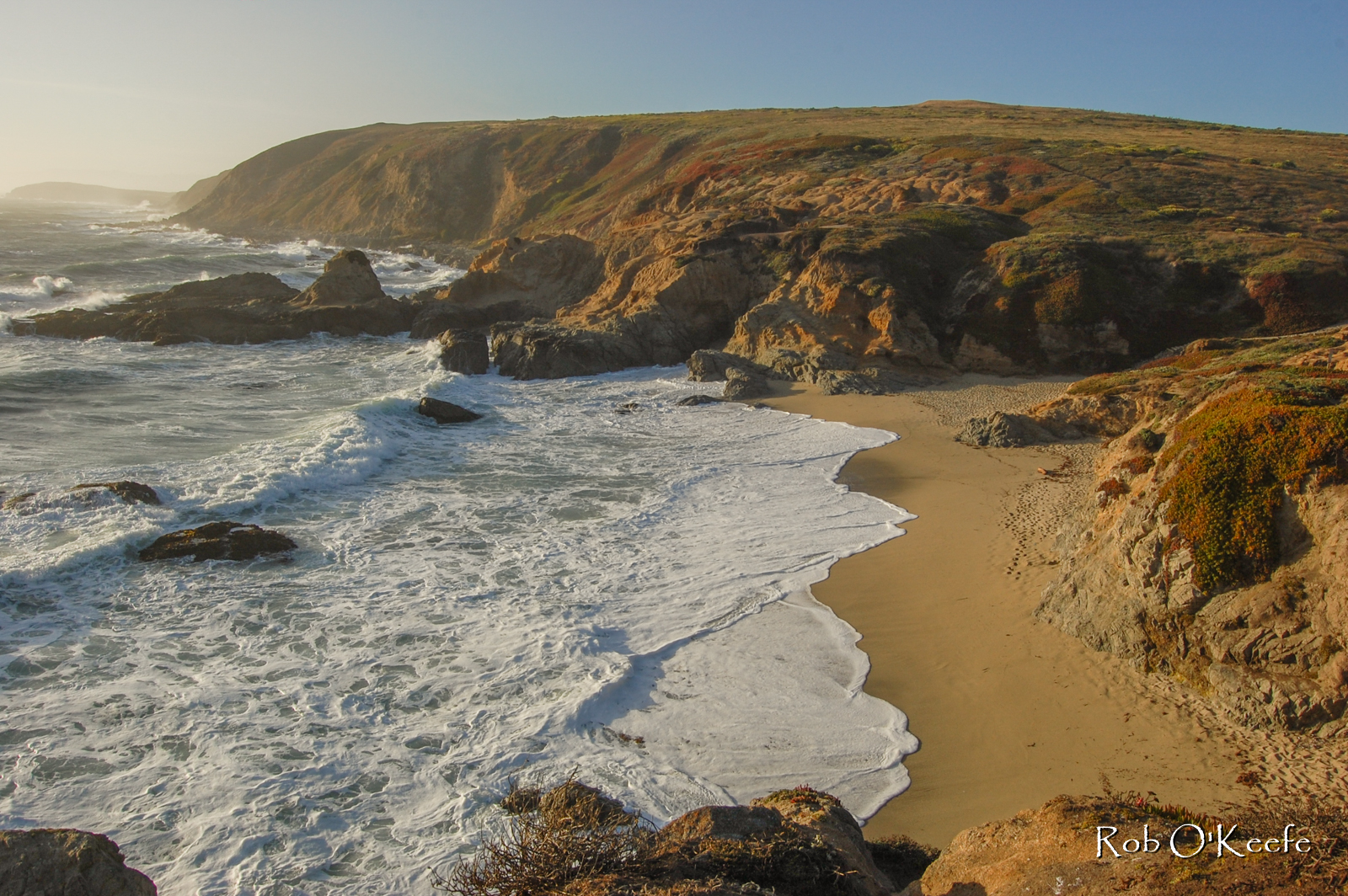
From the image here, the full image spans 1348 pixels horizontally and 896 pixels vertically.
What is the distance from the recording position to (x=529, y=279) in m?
34.9

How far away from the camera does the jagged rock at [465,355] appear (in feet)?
85.8

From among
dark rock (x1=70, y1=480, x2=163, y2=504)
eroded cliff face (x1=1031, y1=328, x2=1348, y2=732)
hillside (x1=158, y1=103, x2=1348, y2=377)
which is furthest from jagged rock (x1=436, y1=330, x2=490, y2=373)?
eroded cliff face (x1=1031, y1=328, x2=1348, y2=732)

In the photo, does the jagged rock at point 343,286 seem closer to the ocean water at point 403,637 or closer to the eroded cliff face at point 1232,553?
the ocean water at point 403,637

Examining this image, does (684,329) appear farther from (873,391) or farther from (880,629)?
(880,629)

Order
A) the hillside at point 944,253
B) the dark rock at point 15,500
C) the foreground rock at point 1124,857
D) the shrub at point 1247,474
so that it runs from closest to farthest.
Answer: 1. the foreground rock at point 1124,857
2. the shrub at point 1247,474
3. the dark rock at point 15,500
4. the hillside at point 944,253

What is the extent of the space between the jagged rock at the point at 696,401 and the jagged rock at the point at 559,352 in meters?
5.39

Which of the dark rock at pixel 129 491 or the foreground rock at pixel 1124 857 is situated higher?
the foreground rock at pixel 1124 857

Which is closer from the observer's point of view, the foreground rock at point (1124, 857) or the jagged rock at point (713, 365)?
the foreground rock at point (1124, 857)

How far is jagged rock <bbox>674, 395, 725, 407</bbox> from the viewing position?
2158cm

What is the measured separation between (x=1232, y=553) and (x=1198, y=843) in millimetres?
4783

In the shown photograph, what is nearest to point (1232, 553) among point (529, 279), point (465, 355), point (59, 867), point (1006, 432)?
point (1006, 432)

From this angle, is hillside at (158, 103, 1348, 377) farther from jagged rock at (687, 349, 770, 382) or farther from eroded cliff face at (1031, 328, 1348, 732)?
eroded cliff face at (1031, 328, 1348, 732)

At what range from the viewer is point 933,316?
24.8 meters

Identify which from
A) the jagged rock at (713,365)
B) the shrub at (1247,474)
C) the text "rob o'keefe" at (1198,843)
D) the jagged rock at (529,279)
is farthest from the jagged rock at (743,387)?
the text "rob o'keefe" at (1198,843)
